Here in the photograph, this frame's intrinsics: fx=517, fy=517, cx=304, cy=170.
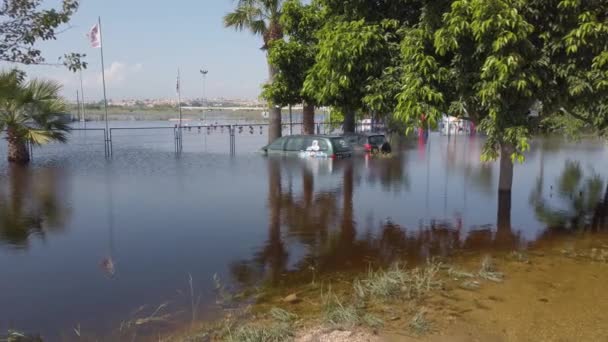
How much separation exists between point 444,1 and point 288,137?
13.1 metres

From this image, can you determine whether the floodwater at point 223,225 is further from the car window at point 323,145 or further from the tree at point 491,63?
the tree at point 491,63

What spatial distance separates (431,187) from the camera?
14.2 metres

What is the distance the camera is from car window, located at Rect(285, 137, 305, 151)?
65.2ft

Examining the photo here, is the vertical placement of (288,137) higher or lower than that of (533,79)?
lower

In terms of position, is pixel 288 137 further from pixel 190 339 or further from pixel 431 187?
pixel 190 339

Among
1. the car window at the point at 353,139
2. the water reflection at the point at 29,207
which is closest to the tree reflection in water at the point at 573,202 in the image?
the car window at the point at 353,139

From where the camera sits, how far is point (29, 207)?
11055 mm

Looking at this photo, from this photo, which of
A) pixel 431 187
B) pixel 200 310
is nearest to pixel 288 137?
pixel 431 187

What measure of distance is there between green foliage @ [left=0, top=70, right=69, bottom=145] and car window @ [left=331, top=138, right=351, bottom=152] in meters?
10.4

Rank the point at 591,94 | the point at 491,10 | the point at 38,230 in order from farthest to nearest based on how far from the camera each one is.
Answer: the point at 38,230, the point at 591,94, the point at 491,10

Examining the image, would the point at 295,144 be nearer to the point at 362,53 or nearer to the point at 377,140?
the point at 377,140

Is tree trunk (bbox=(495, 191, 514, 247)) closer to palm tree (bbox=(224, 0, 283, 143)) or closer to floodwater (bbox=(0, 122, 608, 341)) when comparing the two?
floodwater (bbox=(0, 122, 608, 341))

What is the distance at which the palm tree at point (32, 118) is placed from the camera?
18.5 meters

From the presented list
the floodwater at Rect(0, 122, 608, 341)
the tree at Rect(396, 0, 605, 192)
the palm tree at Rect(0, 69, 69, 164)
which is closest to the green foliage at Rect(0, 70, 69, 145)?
the palm tree at Rect(0, 69, 69, 164)
